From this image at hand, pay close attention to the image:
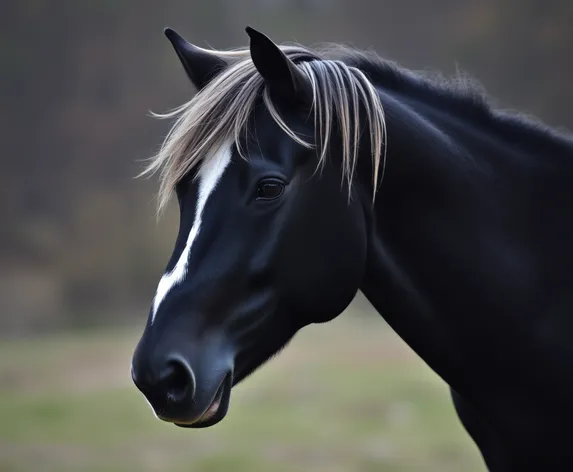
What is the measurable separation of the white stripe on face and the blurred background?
16.9ft

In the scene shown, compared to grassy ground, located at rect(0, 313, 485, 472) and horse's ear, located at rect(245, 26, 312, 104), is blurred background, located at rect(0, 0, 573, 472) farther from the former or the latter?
horse's ear, located at rect(245, 26, 312, 104)

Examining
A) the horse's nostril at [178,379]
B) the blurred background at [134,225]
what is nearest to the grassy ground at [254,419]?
the blurred background at [134,225]

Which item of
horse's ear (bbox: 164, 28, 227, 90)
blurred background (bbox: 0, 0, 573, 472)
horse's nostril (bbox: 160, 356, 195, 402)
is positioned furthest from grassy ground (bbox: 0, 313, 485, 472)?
horse's nostril (bbox: 160, 356, 195, 402)

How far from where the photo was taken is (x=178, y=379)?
1.62 m

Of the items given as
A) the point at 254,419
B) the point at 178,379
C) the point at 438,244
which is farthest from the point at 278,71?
the point at 254,419

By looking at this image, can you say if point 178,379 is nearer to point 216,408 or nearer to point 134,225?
point 216,408

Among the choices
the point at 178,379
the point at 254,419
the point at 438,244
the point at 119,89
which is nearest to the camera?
the point at 178,379

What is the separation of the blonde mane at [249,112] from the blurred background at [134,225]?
5.12 meters

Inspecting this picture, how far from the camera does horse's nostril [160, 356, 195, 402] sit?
159 cm

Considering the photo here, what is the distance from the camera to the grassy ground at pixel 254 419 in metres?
6.37

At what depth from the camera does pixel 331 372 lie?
385 inches

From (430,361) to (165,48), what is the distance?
14.6 meters

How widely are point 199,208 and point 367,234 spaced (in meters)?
0.37

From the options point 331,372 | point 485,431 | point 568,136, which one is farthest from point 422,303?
point 331,372
